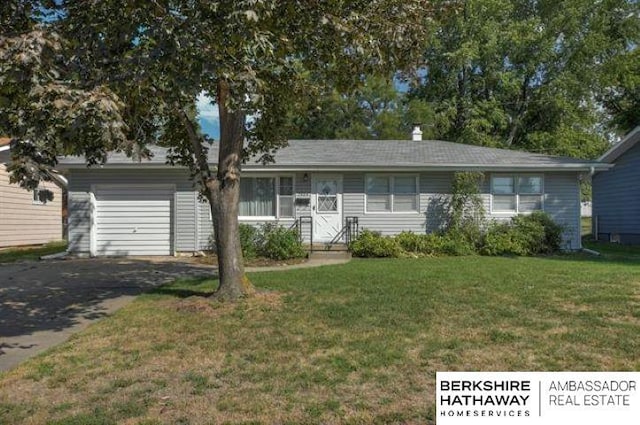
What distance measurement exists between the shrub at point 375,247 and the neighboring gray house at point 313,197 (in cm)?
125

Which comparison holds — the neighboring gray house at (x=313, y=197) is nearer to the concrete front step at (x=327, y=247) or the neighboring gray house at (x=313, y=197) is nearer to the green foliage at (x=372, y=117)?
the concrete front step at (x=327, y=247)

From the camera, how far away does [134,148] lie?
500cm

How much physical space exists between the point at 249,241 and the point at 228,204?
647 centimetres

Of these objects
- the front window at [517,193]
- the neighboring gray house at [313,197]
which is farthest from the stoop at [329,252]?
the front window at [517,193]

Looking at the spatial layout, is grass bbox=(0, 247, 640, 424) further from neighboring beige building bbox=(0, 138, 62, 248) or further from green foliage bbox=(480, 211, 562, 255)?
neighboring beige building bbox=(0, 138, 62, 248)

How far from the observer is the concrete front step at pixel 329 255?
14195mm

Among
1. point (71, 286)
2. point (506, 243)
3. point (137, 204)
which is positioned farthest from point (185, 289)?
point (506, 243)

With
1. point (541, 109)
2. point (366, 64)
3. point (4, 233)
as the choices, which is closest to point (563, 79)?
point (541, 109)

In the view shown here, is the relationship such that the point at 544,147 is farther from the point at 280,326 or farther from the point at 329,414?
the point at 329,414

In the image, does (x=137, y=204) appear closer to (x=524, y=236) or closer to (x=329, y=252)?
(x=329, y=252)

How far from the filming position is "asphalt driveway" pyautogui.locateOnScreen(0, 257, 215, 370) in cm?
656

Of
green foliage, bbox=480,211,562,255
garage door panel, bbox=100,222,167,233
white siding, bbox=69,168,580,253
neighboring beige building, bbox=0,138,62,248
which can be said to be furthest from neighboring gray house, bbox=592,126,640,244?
neighboring beige building, bbox=0,138,62,248

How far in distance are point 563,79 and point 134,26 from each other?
28.2m

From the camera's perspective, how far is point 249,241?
580 inches
